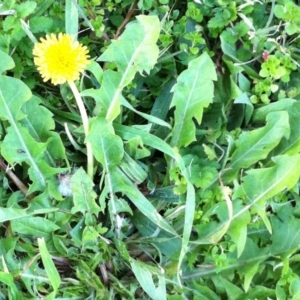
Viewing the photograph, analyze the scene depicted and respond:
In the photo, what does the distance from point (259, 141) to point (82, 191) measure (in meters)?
0.38

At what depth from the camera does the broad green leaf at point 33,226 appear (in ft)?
3.33

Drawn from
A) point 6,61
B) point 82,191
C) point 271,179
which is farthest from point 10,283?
point 271,179

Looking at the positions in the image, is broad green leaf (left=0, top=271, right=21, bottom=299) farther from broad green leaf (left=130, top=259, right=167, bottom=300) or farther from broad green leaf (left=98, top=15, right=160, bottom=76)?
broad green leaf (left=98, top=15, right=160, bottom=76)

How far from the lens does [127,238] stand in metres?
1.10

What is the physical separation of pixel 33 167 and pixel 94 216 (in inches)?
6.6

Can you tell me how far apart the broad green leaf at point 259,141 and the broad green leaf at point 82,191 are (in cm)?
30

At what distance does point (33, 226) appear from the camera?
102cm

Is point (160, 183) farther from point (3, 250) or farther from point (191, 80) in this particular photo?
point (3, 250)

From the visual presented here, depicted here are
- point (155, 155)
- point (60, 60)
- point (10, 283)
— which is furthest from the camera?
point (155, 155)

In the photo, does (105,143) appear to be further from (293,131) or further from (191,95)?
(293,131)

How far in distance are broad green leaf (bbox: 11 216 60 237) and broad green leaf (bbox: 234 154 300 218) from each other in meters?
0.39

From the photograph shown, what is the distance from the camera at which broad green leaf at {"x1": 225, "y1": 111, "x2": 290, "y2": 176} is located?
3.21 ft

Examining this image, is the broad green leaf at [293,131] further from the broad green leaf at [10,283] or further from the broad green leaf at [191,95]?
the broad green leaf at [10,283]

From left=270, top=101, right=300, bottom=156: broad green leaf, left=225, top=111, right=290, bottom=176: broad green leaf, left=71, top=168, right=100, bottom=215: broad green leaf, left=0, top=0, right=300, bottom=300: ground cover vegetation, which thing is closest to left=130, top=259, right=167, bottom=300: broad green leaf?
left=0, top=0, right=300, bottom=300: ground cover vegetation
